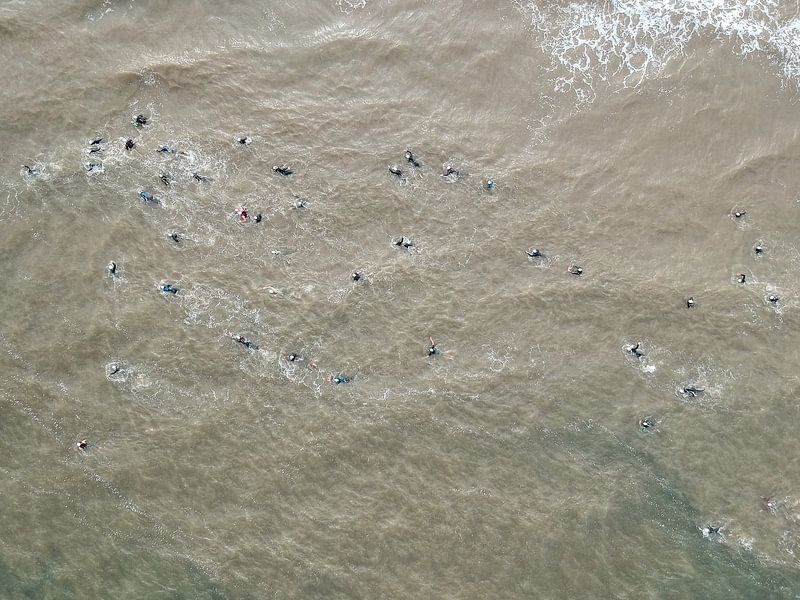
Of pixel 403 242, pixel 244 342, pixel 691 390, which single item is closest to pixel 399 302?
pixel 403 242

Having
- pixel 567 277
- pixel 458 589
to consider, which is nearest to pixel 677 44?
pixel 567 277

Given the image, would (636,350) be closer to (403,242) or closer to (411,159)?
(403,242)

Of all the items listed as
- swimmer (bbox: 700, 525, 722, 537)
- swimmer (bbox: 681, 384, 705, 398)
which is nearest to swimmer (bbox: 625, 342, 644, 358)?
swimmer (bbox: 681, 384, 705, 398)

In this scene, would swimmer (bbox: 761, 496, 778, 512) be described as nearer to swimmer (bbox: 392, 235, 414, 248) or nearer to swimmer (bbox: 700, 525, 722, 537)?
swimmer (bbox: 700, 525, 722, 537)

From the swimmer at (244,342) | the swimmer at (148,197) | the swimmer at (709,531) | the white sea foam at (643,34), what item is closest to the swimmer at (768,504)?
the swimmer at (709,531)

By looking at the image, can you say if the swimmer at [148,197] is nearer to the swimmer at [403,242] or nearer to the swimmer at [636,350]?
the swimmer at [403,242]

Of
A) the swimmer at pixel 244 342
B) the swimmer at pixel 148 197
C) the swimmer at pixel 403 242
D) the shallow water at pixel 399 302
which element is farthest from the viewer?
the swimmer at pixel 403 242
